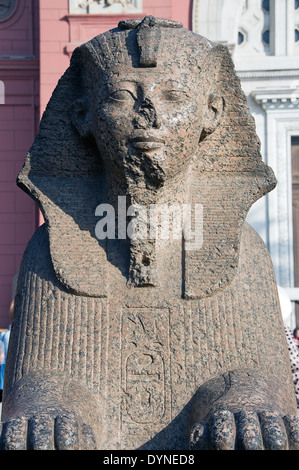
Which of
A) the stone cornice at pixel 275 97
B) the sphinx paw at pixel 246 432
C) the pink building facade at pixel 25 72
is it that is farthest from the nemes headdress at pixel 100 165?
the stone cornice at pixel 275 97

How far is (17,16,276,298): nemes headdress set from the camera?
3322 millimetres

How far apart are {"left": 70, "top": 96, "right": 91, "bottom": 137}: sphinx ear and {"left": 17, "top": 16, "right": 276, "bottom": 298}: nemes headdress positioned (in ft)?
0.10

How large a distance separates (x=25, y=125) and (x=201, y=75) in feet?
27.7

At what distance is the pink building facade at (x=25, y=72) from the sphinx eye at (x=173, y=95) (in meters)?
7.52

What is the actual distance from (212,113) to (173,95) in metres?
0.35

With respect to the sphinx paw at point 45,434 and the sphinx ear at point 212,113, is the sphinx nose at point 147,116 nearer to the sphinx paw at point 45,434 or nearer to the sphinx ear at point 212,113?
the sphinx ear at point 212,113

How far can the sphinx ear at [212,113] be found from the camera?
3.53 m

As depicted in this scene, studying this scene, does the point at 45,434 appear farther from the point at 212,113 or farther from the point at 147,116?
the point at 212,113

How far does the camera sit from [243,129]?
3.60m

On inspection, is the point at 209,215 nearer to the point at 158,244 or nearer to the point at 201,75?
the point at 158,244

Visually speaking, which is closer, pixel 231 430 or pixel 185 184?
pixel 231 430

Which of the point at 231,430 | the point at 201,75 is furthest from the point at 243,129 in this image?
the point at 231,430

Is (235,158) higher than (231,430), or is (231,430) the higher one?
(235,158)
